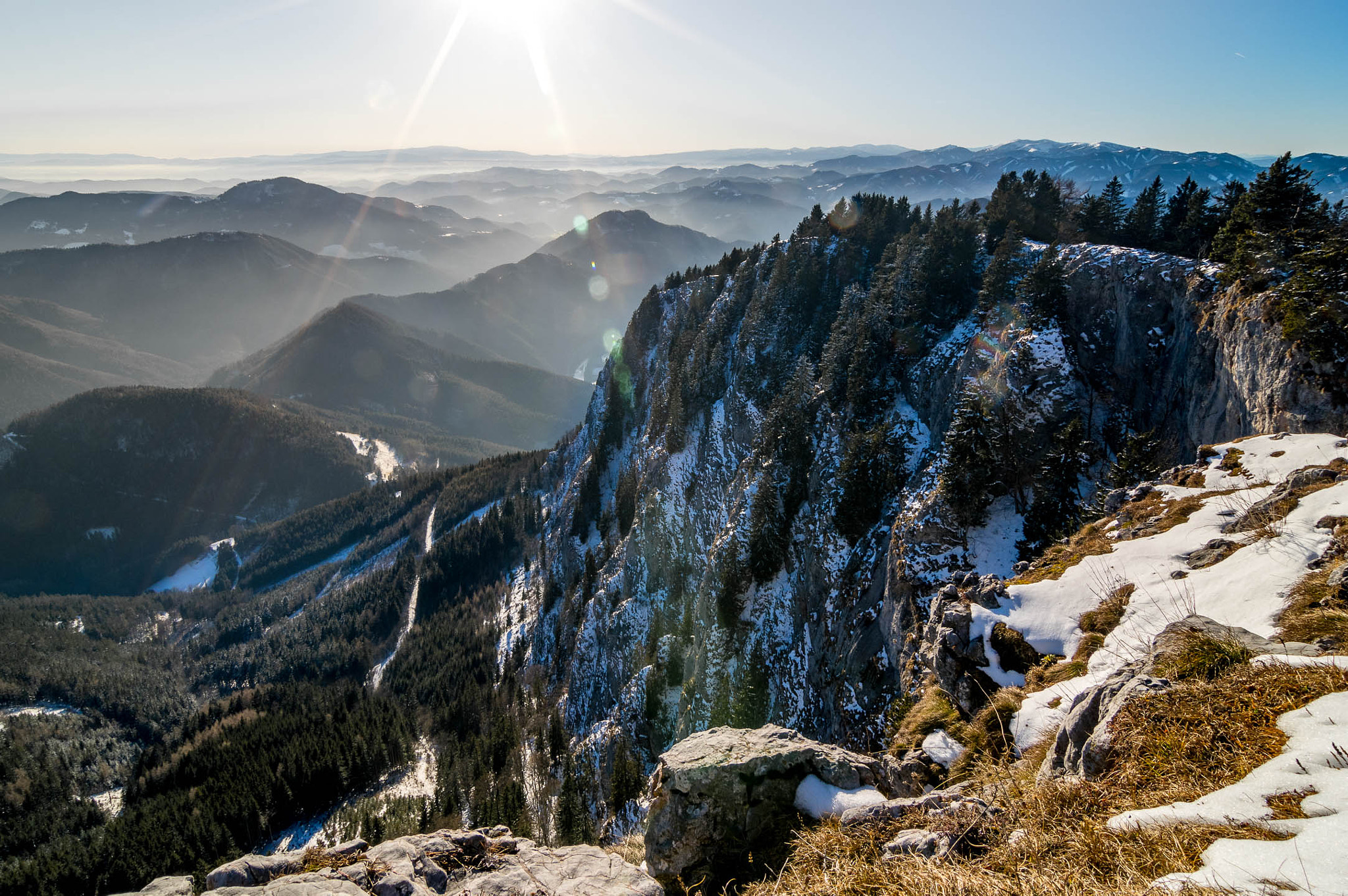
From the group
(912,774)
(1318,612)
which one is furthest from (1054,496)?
(912,774)

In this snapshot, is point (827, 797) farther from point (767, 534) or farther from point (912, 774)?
point (767, 534)

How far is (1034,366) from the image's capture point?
42.0 m

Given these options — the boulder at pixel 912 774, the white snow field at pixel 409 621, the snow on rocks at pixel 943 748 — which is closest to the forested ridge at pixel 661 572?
the white snow field at pixel 409 621

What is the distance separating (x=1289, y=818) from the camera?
580cm

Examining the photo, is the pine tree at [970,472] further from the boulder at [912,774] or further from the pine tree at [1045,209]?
the pine tree at [1045,209]

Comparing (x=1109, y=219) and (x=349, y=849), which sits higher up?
(x=1109, y=219)

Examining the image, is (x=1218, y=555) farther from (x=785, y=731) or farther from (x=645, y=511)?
(x=645, y=511)

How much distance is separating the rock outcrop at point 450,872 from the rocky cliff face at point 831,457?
19.1 m

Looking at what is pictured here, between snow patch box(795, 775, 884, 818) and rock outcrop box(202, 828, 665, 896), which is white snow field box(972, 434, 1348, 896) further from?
rock outcrop box(202, 828, 665, 896)

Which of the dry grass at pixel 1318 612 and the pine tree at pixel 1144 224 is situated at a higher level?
the pine tree at pixel 1144 224

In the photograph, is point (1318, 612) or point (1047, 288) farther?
point (1047, 288)

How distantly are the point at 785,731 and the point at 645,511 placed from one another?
226 ft

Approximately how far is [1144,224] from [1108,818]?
68215 millimetres

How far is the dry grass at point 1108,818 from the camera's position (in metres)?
5.93
